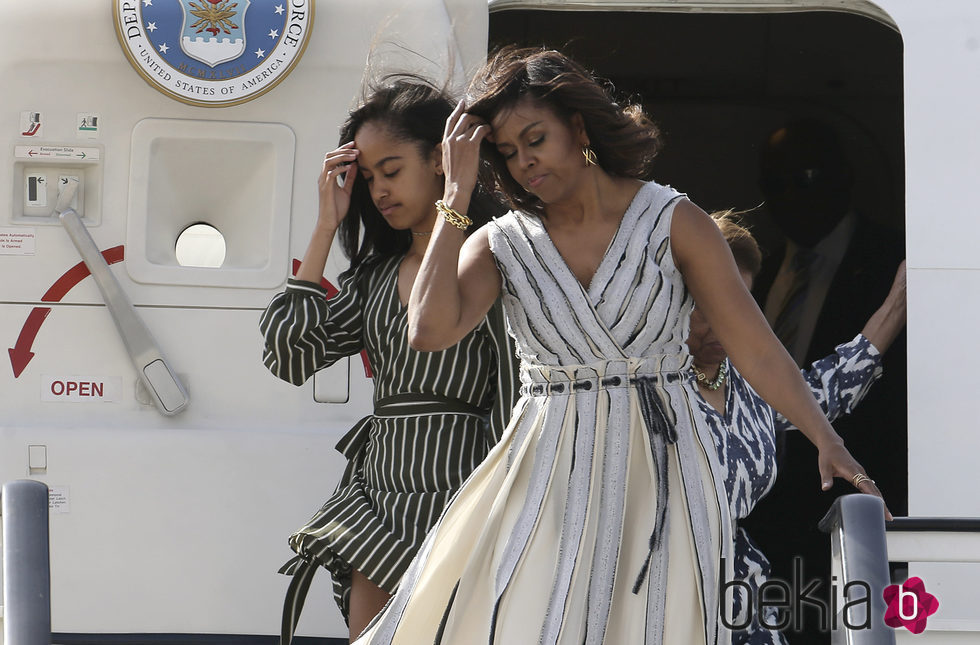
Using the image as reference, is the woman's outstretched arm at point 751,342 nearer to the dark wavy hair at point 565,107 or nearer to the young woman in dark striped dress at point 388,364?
the dark wavy hair at point 565,107

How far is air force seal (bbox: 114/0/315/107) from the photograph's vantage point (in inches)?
138

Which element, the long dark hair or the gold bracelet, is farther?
the long dark hair

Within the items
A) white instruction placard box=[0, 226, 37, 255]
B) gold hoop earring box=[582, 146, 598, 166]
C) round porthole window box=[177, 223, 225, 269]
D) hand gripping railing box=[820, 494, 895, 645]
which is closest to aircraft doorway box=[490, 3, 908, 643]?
round porthole window box=[177, 223, 225, 269]

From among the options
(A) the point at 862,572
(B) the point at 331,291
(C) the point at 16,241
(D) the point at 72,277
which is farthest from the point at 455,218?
(C) the point at 16,241

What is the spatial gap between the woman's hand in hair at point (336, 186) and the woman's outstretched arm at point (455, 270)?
20.8 inches

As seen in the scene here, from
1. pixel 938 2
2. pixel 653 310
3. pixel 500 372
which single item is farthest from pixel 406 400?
pixel 938 2

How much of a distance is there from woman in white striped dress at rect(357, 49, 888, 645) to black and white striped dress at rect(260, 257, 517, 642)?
39 centimetres

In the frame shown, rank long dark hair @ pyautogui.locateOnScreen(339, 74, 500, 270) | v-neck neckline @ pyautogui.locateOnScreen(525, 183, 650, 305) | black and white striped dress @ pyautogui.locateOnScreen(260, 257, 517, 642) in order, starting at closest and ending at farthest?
1. v-neck neckline @ pyautogui.locateOnScreen(525, 183, 650, 305)
2. black and white striped dress @ pyautogui.locateOnScreen(260, 257, 517, 642)
3. long dark hair @ pyautogui.locateOnScreen(339, 74, 500, 270)

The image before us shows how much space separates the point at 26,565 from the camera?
2.44 m

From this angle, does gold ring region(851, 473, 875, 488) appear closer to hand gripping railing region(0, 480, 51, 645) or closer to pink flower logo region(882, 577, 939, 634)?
pink flower logo region(882, 577, 939, 634)

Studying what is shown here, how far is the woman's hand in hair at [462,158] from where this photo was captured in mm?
2260

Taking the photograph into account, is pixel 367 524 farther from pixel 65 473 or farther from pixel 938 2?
pixel 938 2

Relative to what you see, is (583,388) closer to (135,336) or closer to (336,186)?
(336,186)

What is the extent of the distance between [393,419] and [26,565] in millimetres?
784
